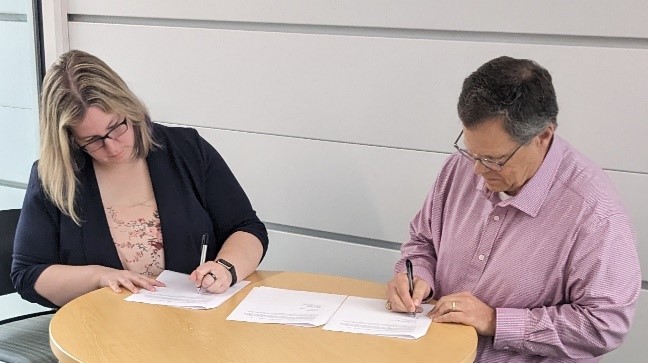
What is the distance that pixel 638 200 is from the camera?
2.45 metres

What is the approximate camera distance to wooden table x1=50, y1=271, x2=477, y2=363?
5.96ft

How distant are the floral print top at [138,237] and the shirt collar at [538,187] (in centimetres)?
103

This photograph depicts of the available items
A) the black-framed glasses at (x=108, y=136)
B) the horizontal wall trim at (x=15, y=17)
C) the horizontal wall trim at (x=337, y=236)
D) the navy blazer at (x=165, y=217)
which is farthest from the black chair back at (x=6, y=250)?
the horizontal wall trim at (x=15, y=17)

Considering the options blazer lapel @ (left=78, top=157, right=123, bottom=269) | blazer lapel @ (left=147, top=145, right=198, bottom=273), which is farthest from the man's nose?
blazer lapel @ (left=78, top=157, right=123, bottom=269)

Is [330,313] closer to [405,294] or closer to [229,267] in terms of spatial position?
[405,294]

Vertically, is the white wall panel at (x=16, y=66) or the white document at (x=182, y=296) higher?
the white wall panel at (x=16, y=66)

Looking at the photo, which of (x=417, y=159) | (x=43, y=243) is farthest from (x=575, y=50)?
(x=43, y=243)

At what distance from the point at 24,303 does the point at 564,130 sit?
258 centimetres

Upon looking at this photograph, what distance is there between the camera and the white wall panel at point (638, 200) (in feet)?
8.00

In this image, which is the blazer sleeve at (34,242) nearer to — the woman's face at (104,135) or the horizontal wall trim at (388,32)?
the woman's face at (104,135)

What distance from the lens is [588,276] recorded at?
1898 mm

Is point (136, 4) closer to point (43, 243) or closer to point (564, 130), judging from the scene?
point (43, 243)

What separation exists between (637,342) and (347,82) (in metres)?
1.23

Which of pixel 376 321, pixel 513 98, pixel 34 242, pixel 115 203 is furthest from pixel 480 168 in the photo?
pixel 34 242
